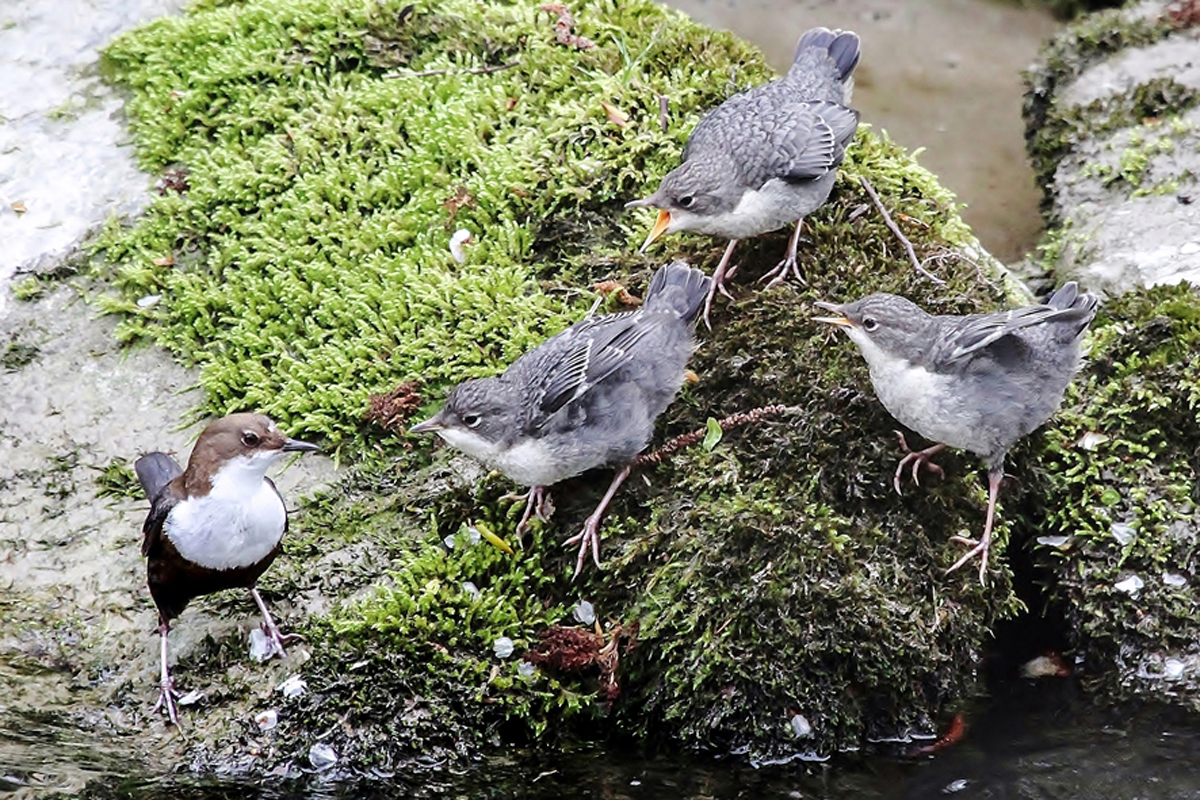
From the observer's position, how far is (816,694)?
464 cm

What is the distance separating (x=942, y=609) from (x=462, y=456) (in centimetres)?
204

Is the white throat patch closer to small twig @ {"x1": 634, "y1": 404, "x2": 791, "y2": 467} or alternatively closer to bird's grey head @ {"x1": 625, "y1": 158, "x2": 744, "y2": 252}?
small twig @ {"x1": 634, "y1": 404, "x2": 791, "y2": 467}

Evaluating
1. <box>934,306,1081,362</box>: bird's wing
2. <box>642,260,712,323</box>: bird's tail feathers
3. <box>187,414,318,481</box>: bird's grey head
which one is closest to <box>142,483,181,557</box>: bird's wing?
<box>187,414,318,481</box>: bird's grey head

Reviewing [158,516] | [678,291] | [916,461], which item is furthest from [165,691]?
[916,461]

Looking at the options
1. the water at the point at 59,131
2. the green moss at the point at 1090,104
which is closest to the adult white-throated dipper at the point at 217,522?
the water at the point at 59,131

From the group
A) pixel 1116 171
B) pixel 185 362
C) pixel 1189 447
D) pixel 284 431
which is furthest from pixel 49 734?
pixel 1116 171

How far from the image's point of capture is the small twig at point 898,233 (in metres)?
5.45

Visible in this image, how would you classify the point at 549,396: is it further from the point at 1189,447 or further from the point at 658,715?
the point at 1189,447

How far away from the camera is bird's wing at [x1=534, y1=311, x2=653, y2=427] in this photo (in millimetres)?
4719

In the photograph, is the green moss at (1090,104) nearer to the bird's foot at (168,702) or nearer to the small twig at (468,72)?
the small twig at (468,72)

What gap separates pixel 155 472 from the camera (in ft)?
16.2

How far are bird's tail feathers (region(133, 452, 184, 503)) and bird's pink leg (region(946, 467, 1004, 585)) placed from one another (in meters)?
3.07

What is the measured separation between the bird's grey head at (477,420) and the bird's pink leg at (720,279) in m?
1.13

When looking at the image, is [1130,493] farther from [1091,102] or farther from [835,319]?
[1091,102]
